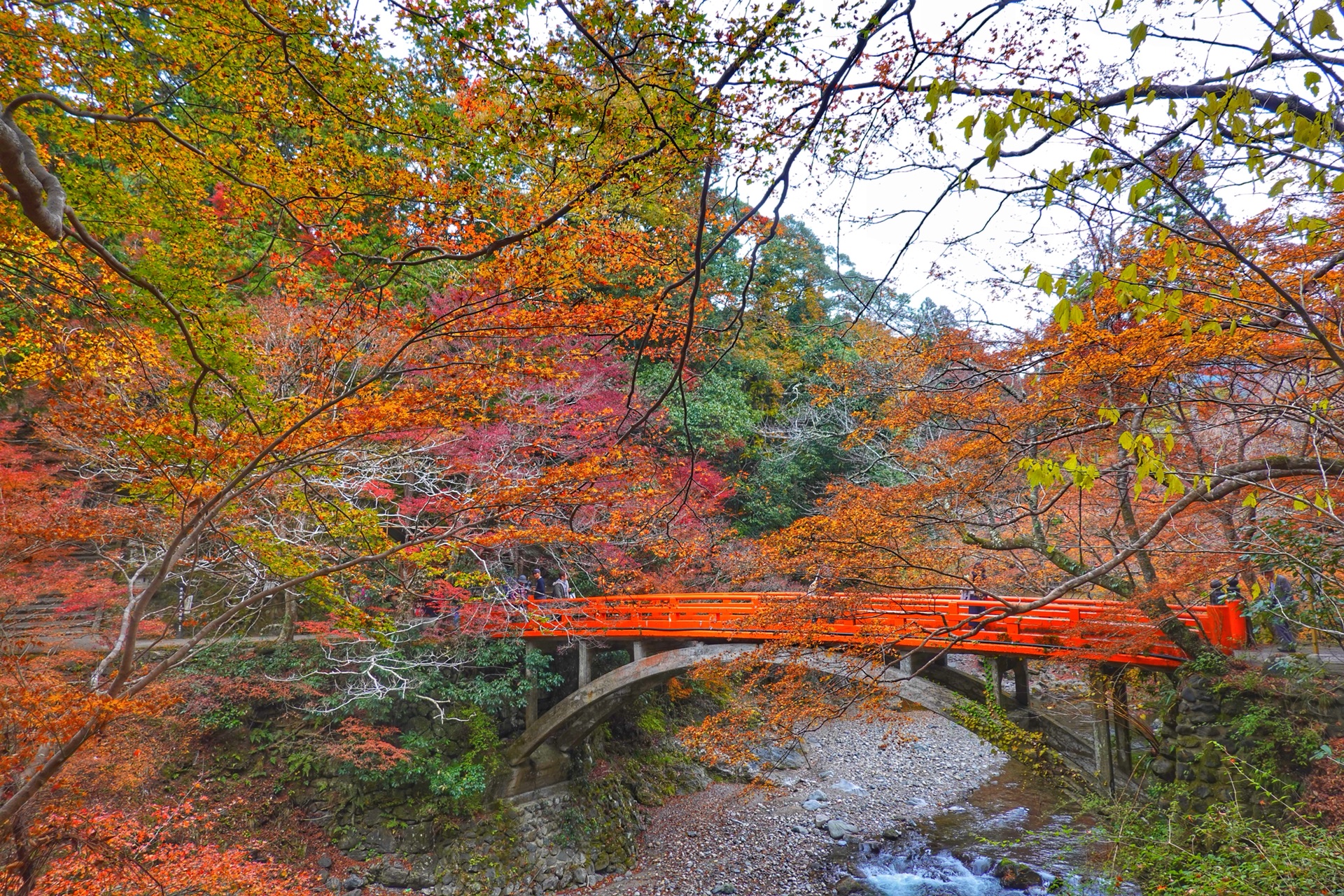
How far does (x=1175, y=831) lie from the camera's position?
5422mm

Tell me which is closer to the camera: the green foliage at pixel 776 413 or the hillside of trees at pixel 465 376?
the hillside of trees at pixel 465 376

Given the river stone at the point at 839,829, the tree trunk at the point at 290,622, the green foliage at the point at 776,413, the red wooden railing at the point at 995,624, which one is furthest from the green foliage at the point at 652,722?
the tree trunk at the point at 290,622

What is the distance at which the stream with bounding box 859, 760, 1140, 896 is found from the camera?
7086 mm

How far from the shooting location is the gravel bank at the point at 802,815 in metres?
8.10

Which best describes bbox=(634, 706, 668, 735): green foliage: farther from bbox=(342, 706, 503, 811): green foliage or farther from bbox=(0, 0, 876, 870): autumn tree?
bbox=(0, 0, 876, 870): autumn tree

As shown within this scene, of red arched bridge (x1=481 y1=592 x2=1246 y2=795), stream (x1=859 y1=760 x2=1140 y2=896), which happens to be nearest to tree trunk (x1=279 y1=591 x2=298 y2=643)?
red arched bridge (x1=481 y1=592 x2=1246 y2=795)

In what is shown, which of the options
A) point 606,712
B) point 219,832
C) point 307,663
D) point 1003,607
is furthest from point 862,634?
point 219,832

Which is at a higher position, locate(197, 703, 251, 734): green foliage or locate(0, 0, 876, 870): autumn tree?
locate(0, 0, 876, 870): autumn tree

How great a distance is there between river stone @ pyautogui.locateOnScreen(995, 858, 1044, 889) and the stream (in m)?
0.04

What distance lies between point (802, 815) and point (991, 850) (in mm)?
2677

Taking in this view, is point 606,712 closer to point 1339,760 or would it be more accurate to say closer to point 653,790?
point 653,790

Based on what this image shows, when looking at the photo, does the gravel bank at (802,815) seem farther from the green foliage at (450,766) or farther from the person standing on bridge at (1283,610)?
the person standing on bridge at (1283,610)

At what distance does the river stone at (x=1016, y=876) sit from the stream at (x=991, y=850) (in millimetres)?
44

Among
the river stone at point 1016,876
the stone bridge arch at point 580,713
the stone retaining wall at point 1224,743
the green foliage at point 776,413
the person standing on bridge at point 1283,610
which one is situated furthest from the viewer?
the green foliage at point 776,413
